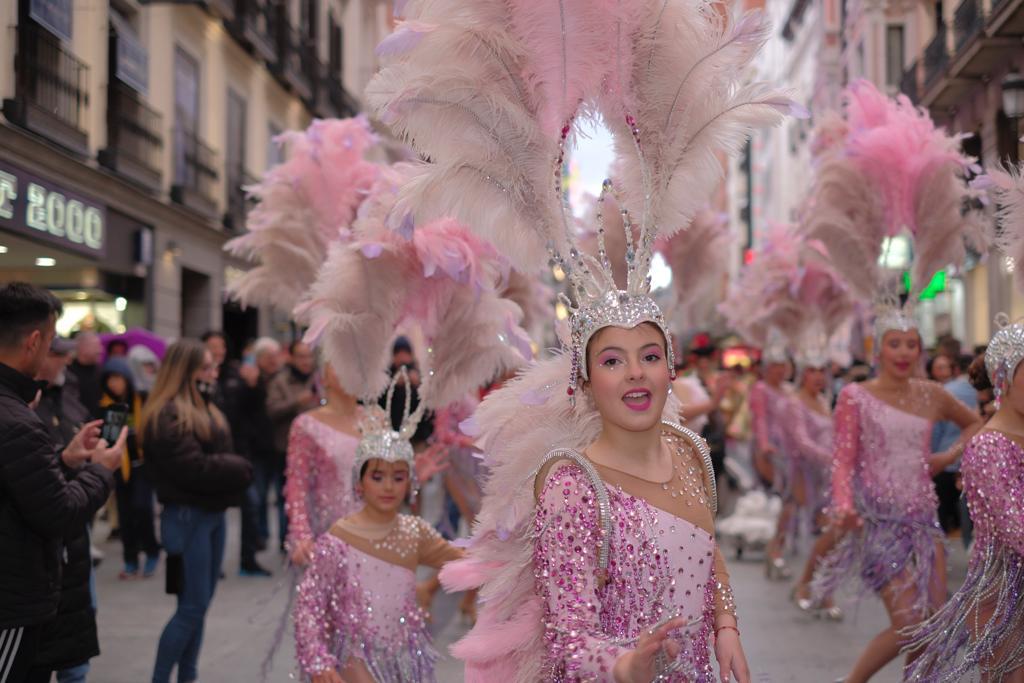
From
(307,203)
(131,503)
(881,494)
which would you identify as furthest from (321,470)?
(131,503)

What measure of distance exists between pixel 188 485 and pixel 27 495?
227cm

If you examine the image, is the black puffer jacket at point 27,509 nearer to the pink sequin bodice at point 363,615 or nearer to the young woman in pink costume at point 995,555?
the pink sequin bodice at point 363,615

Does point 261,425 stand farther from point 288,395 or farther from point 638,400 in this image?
point 638,400

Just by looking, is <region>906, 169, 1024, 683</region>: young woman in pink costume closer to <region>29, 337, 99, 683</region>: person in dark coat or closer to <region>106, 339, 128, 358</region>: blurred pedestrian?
<region>29, 337, 99, 683</region>: person in dark coat

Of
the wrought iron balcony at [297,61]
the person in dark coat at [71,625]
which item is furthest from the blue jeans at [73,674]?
the wrought iron balcony at [297,61]

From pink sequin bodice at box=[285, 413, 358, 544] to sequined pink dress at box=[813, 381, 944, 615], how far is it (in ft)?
8.37

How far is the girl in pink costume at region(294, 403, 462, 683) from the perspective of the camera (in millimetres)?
4902

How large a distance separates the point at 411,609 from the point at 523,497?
1.64 meters

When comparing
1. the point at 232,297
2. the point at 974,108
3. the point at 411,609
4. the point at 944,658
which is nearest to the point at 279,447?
the point at 232,297

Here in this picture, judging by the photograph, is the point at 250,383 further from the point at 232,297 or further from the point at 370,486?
the point at 370,486

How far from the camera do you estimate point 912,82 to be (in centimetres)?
2538

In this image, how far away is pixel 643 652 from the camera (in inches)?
112

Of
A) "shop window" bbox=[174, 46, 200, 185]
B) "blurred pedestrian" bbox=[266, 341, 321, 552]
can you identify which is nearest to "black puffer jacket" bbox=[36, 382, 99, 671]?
"blurred pedestrian" bbox=[266, 341, 321, 552]

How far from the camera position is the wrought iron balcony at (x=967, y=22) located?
19250 millimetres
